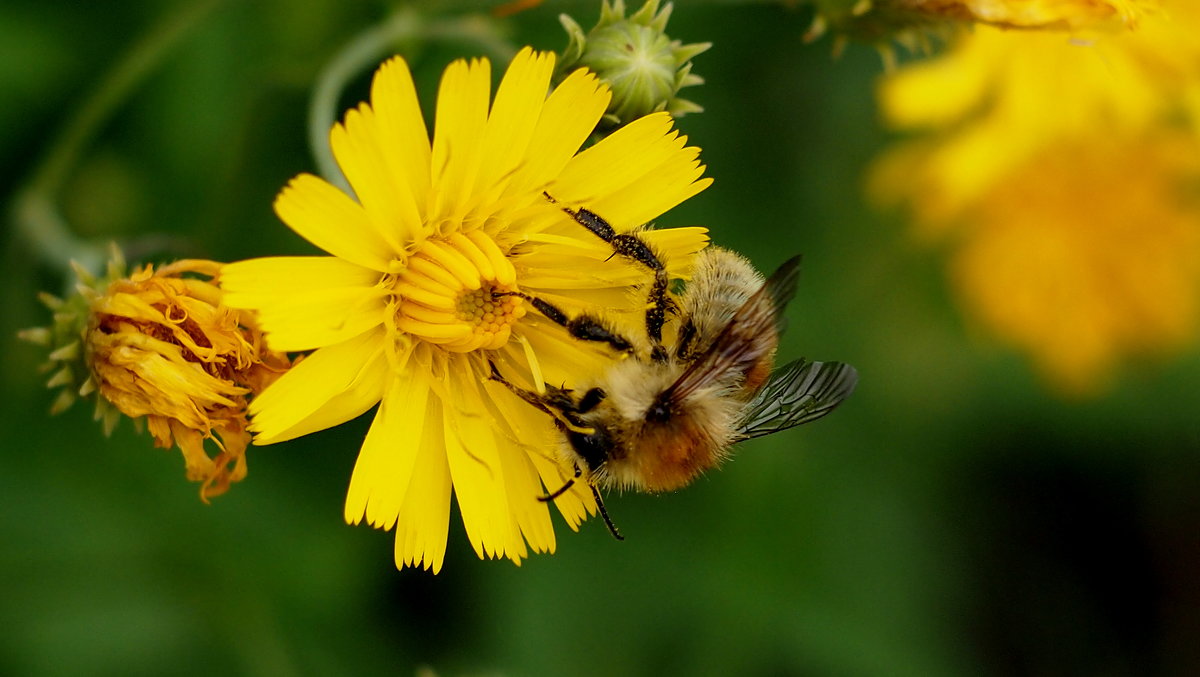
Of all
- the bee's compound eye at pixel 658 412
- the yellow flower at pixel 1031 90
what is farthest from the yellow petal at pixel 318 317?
the yellow flower at pixel 1031 90

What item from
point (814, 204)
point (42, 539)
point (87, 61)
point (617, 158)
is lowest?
point (42, 539)

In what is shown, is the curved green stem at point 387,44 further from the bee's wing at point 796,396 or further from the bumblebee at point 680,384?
the bee's wing at point 796,396

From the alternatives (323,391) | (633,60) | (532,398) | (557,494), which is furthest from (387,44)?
(557,494)

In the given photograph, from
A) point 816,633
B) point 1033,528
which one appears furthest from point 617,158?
point 1033,528

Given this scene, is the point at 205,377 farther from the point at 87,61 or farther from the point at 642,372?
the point at 87,61

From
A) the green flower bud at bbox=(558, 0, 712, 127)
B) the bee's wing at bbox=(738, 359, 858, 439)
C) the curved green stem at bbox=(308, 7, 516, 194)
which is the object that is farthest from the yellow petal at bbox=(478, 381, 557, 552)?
the curved green stem at bbox=(308, 7, 516, 194)

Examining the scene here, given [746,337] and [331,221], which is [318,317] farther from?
[746,337]

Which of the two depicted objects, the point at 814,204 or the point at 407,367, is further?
the point at 814,204
